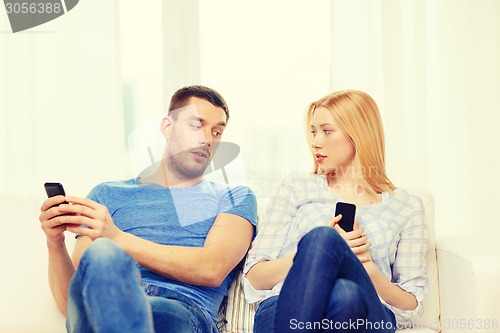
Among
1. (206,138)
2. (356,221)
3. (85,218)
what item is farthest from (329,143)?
(85,218)

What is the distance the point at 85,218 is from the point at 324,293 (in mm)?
659

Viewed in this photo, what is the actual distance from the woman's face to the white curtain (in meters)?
1.02

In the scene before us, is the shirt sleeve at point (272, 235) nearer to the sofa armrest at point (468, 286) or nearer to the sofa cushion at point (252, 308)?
the sofa cushion at point (252, 308)

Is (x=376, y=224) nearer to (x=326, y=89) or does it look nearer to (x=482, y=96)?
(x=326, y=89)

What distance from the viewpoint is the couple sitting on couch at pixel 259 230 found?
1451mm

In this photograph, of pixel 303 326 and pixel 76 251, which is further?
pixel 76 251

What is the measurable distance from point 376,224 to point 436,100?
1402mm

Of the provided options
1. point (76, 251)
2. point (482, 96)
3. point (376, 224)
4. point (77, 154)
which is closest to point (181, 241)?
point (76, 251)

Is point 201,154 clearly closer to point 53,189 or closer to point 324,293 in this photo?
point 53,189

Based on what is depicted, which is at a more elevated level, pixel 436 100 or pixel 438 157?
pixel 436 100

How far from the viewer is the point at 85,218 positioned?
1.61 meters

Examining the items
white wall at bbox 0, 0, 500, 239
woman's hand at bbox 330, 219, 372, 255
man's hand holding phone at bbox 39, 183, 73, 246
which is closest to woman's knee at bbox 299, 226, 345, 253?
woman's hand at bbox 330, 219, 372, 255

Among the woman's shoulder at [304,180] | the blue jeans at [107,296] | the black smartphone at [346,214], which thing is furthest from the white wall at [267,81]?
the blue jeans at [107,296]

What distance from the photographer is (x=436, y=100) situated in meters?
3.04
